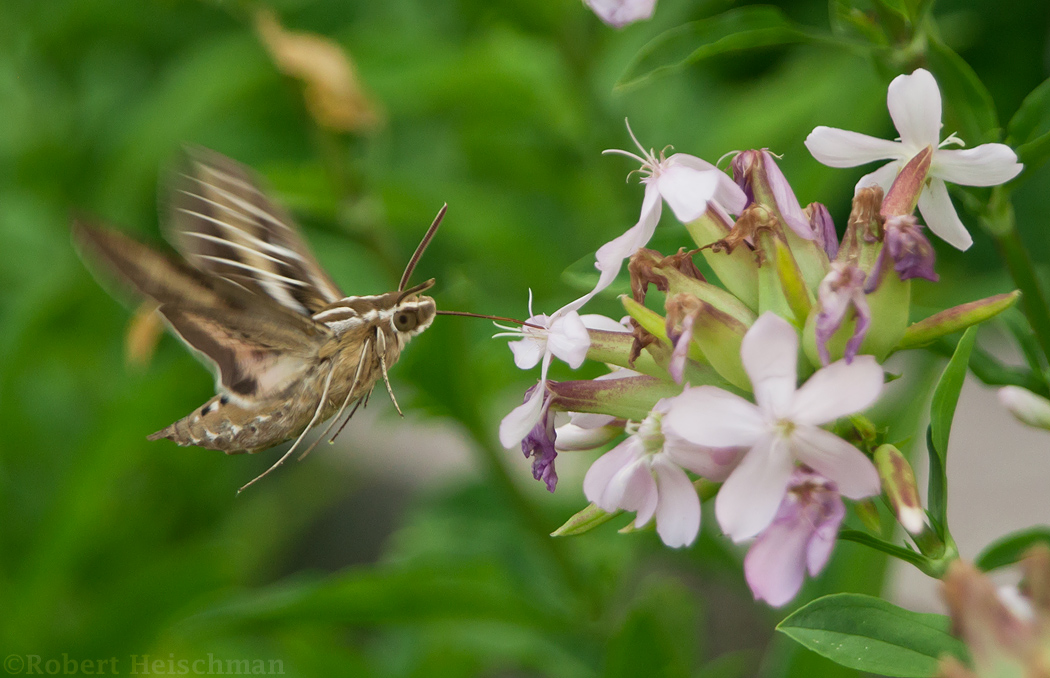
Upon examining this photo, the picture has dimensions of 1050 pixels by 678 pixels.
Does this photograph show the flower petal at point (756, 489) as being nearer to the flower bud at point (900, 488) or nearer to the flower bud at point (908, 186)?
the flower bud at point (900, 488)

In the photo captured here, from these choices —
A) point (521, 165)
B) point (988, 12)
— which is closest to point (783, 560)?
point (521, 165)

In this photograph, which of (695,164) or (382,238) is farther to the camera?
(382,238)

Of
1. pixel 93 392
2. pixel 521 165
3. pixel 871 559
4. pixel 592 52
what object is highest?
pixel 592 52

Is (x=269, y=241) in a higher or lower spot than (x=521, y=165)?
higher

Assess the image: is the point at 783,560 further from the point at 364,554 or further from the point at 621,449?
the point at 364,554

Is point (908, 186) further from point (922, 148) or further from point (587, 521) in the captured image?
point (587, 521)

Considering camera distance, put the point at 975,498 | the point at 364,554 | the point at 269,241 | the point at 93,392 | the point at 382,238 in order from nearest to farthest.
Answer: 1. the point at 269,241
2. the point at 382,238
3. the point at 975,498
4. the point at 93,392
5. the point at 364,554

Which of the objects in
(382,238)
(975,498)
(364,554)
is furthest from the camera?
(364,554)
